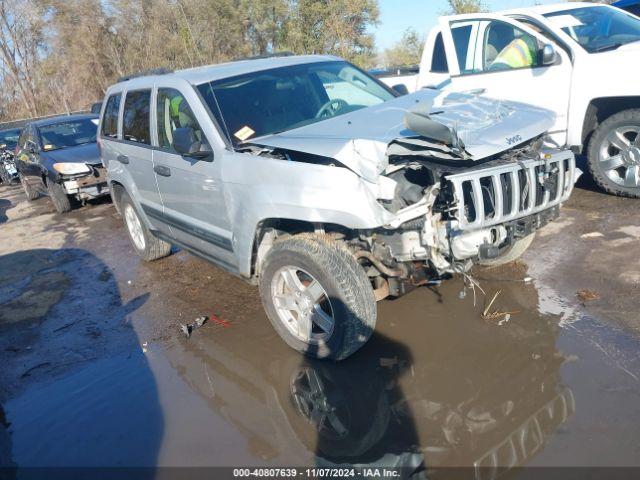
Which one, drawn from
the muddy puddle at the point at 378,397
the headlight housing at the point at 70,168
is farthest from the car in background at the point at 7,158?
the muddy puddle at the point at 378,397

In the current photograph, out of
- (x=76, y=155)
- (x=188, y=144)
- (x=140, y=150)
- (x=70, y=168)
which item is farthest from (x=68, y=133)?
(x=188, y=144)

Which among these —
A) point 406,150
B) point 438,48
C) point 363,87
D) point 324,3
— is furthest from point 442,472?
point 324,3

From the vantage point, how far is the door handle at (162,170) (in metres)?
4.59

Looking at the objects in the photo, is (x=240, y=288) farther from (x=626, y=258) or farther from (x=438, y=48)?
(x=438, y=48)

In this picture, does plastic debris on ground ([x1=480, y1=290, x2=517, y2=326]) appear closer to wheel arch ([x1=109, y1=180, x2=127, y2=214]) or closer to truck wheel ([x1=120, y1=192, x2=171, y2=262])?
truck wheel ([x1=120, y1=192, x2=171, y2=262])

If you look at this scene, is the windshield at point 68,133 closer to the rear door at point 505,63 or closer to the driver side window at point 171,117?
the driver side window at point 171,117

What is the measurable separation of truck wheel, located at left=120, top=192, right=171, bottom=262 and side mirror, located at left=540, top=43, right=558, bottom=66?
472cm

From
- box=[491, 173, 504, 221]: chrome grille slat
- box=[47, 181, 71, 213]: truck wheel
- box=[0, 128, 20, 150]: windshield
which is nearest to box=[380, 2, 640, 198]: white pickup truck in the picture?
box=[491, 173, 504, 221]: chrome grille slat

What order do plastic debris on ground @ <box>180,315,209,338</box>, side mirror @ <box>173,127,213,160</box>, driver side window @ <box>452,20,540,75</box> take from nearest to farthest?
side mirror @ <box>173,127,213,160</box> < plastic debris on ground @ <box>180,315,209,338</box> < driver side window @ <box>452,20,540,75</box>

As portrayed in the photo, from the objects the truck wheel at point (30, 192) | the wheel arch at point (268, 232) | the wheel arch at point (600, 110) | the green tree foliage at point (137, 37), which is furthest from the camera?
the green tree foliage at point (137, 37)

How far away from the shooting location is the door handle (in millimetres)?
4586

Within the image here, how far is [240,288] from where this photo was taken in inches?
204

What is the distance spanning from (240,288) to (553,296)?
282 cm

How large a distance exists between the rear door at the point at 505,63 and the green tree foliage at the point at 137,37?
11988 millimetres
